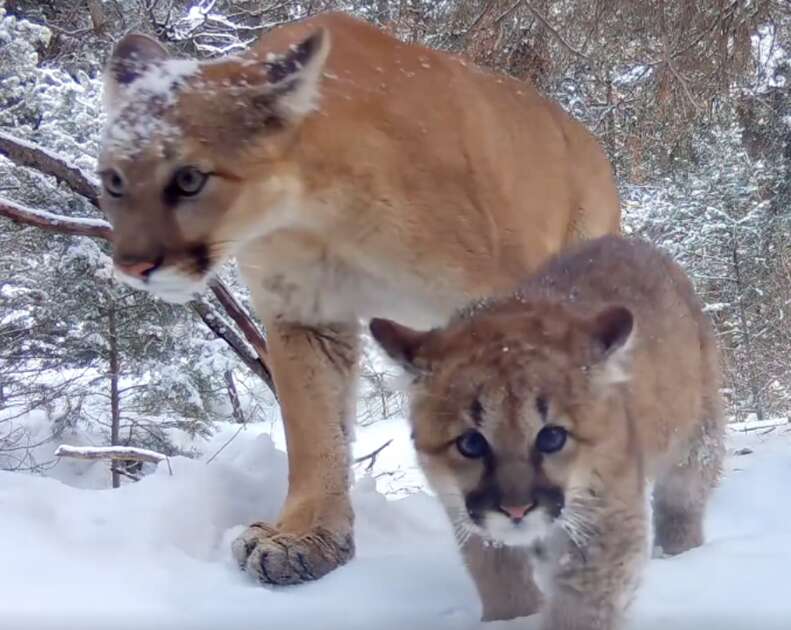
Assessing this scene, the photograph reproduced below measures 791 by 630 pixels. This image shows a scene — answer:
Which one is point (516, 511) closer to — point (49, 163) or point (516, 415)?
→ point (516, 415)

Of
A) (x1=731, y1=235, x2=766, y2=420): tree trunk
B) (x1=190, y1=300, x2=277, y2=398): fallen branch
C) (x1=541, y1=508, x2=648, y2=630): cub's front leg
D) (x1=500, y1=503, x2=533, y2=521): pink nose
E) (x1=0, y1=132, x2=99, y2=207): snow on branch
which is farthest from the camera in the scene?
(x1=731, y1=235, x2=766, y2=420): tree trunk

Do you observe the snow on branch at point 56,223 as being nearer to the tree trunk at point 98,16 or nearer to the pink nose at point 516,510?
the tree trunk at point 98,16

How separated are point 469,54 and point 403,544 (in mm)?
3386

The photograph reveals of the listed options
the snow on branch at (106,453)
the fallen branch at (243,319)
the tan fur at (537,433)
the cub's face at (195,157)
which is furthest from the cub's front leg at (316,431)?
the snow on branch at (106,453)

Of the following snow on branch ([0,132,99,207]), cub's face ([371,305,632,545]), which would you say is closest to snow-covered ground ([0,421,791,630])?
cub's face ([371,305,632,545])

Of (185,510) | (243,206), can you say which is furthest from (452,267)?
(185,510)

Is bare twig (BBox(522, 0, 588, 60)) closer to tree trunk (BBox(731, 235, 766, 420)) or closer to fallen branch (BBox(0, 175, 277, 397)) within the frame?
fallen branch (BBox(0, 175, 277, 397))

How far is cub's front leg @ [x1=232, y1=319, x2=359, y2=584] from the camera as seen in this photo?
3.30 metres

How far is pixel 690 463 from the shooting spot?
3236 mm

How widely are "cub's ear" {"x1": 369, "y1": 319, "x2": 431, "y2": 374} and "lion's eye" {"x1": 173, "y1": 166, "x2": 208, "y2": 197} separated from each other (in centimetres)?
83

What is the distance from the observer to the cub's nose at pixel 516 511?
2.05 meters

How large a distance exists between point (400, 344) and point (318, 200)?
3.34 feet

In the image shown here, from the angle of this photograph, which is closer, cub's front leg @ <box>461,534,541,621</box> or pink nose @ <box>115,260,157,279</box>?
cub's front leg @ <box>461,534,541,621</box>

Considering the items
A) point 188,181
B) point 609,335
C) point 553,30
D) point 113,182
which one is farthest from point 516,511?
point 553,30
